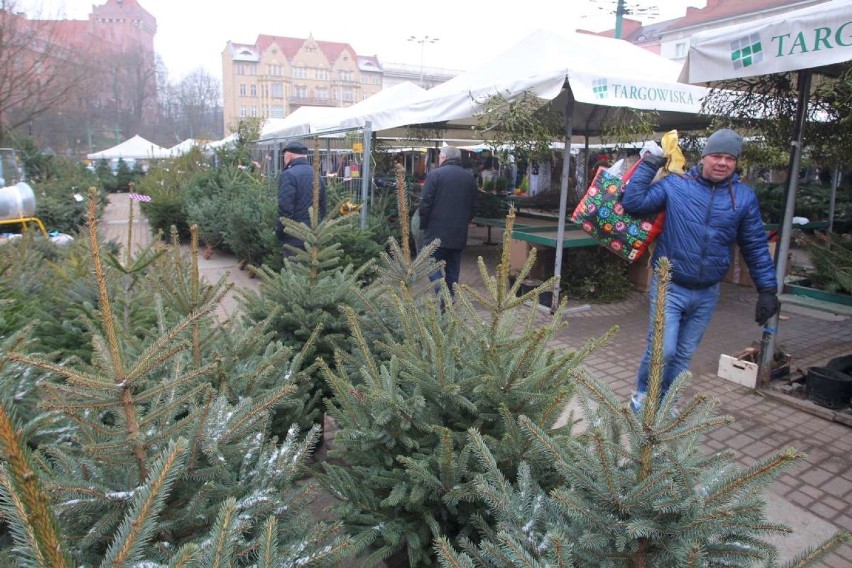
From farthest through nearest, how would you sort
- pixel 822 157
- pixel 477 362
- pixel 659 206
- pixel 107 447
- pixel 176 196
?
pixel 176 196
pixel 822 157
pixel 659 206
pixel 477 362
pixel 107 447

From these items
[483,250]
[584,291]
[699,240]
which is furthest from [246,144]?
[699,240]

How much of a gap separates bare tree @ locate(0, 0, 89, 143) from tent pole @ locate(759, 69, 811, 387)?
47.0 ft

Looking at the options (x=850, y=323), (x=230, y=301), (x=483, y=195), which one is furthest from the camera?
(x=483, y=195)

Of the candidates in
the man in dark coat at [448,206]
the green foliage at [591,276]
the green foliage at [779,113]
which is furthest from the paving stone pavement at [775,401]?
the green foliage at [779,113]

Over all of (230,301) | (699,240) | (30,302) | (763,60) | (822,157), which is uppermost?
(763,60)

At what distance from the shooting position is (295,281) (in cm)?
345

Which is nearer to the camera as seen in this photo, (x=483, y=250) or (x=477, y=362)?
(x=477, y=362)

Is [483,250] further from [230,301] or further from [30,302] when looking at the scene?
[30,302]

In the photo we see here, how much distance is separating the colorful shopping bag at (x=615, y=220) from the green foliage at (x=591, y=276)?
3108 mm

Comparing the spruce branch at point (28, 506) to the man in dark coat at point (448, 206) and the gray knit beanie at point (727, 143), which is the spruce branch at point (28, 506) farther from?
the man in dark coat at point (448, 206)

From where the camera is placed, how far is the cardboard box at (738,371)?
4.72 m

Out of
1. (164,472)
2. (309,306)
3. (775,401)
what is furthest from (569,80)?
(164,472)

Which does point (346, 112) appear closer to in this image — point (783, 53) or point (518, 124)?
point (518, 124)

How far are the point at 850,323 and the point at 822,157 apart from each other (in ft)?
8.90
